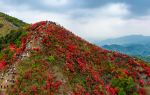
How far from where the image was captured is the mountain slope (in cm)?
4228

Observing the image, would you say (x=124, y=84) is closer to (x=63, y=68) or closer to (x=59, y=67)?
(x=63, y=68)

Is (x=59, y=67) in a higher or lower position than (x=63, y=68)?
higher

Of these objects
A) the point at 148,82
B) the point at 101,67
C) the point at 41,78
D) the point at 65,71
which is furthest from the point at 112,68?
the point at 41,78

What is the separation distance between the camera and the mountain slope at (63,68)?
42281mm

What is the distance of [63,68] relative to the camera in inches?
1777

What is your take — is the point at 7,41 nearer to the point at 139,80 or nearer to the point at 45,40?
the point at 45,40

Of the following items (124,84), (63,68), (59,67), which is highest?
(59,67)

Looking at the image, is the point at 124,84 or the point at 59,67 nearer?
the point at 59,67

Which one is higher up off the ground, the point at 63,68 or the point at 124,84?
the point at 63,68

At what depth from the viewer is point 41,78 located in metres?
42.4

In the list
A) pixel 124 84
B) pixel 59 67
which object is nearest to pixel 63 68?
pixel 59 67

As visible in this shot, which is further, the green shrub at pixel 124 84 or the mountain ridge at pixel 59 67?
the green shrub at pixel 124 84

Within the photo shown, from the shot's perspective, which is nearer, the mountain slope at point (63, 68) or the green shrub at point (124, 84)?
the mountain slope at point (63, 68)

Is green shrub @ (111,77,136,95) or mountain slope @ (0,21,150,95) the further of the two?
green shrub @ (111,77,136,95)
